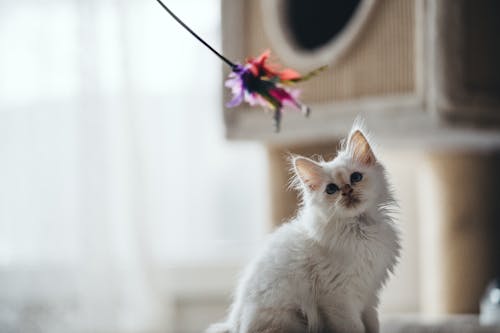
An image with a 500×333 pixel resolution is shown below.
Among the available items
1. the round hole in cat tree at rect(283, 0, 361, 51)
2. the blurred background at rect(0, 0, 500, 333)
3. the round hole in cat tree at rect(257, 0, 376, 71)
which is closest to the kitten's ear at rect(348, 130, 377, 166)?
the blurred background at rect(0, 0, 500, 333)

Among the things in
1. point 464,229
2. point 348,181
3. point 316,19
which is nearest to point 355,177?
point 348,181

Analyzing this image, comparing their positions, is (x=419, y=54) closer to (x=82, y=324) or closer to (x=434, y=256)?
(x=434, y=256)

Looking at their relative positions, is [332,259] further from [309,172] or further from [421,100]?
[421,100]

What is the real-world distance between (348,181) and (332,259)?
0.26ft

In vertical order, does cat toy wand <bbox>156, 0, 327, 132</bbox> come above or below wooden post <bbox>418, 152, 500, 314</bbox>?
above

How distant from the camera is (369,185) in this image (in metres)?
0.74

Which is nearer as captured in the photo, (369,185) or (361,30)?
(369,185)

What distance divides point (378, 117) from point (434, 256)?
411 millimetres

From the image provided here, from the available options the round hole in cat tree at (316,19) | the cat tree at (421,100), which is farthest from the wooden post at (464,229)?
the round hole in cat tree at (316,19)

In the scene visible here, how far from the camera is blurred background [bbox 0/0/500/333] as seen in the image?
4.38 feet

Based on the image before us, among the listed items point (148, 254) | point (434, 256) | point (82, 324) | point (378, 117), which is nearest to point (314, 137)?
point (378, 117)

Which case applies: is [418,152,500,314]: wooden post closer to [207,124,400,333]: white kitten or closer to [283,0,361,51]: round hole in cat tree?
[283,0,361,51]: round hole in cat tree

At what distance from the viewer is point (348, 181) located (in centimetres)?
73

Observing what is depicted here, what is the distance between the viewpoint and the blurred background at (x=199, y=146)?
1.33m
